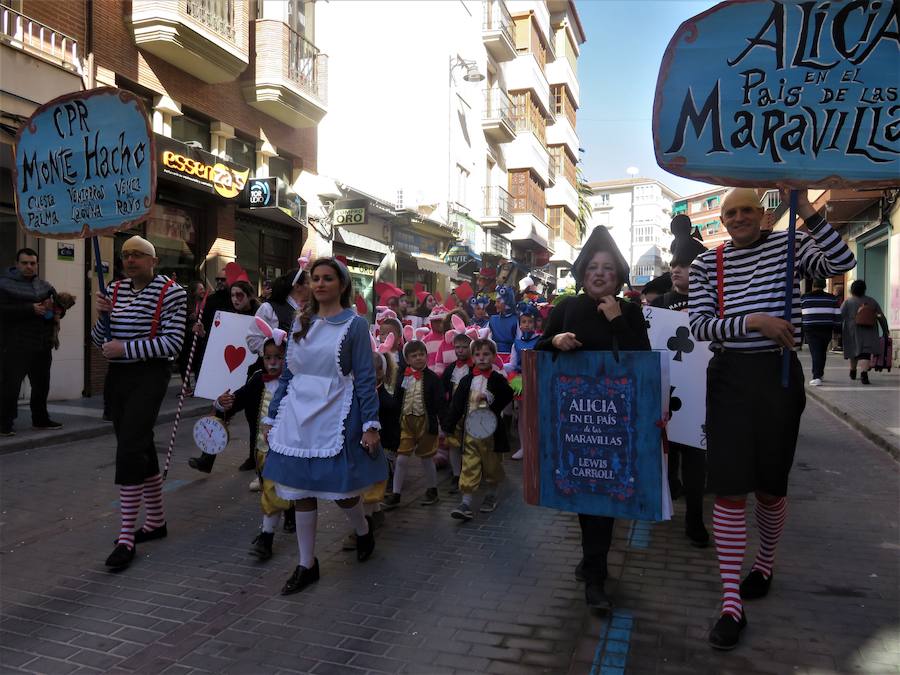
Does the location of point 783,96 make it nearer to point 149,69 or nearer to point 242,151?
point 149,69

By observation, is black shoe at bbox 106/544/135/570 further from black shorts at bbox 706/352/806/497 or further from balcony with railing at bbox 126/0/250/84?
balcony with railing at bbox 126/0/250/84

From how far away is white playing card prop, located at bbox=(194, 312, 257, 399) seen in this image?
591 centimetres

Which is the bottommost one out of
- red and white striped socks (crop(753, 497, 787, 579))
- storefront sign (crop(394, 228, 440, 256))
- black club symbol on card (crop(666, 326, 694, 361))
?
red and white striped socks (crop(753, 497, 787, 579))

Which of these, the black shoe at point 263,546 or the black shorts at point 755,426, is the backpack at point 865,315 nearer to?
the black shorts at point 755,426

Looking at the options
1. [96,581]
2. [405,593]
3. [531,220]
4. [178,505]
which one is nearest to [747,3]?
[405,593]

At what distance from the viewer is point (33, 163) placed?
16.8ft

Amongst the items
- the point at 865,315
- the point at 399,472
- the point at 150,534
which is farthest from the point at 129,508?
the point at 865,315

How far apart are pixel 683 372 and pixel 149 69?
12032 mm

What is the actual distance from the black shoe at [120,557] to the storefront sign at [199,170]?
9438mm

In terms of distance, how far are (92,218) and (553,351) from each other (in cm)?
336

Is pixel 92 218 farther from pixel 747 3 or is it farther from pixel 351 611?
pixel 747 3

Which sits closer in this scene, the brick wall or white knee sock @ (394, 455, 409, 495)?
white knee sock @ (394, 455, 409, 495)

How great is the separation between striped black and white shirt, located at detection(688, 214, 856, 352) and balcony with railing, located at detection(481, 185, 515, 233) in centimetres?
2607

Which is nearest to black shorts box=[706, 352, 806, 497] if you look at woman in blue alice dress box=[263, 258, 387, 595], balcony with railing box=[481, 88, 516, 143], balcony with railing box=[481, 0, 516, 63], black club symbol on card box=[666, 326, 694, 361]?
black club symbol on card box=[666, 326, 694, 361]
